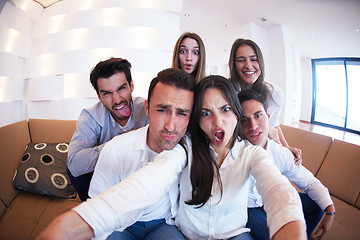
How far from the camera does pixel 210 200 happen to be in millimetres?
828

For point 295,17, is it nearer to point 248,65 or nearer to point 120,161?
point 248,65

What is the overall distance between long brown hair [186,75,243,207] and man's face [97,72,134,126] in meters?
0.69

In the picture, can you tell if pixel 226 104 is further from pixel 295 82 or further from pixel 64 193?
pixel 295 82

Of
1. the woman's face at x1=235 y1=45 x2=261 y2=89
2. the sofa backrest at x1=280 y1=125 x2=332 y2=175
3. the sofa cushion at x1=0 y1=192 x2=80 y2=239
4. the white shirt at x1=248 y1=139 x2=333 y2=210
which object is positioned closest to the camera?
the white shirt at x1=248 y1=139 x2=333 y2=210

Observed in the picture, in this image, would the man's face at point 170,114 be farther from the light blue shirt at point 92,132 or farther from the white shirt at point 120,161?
the light blue shirt at point 92,132

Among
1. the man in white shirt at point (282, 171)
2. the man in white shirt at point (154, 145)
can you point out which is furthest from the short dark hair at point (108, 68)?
the man in white shirt at point (282, 171)

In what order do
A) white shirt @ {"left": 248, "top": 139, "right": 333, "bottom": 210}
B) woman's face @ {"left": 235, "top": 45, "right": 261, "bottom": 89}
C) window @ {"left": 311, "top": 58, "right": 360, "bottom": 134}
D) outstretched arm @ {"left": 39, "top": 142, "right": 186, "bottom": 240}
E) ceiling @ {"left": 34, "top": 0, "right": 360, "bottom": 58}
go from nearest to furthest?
outstretched arm @ {"left": 39, "top": 142, "right": 186, "bottom": 240} → white shirt @ {"left": 248, "top": 139, "right": 333, "bottom": 210} → woman's face @ {"left": 235, "top": 45, "right": 261, "bottom": 89} → ceiling @ {"left": 34, "top": 0, "right": 360, "bottom": 58} → window @ {"left": 311, "top": 58, "right": 360, "bottom": 134}

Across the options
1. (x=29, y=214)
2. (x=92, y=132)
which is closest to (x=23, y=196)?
(x=29, y=214)

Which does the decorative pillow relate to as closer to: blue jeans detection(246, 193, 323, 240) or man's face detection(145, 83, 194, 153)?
man's face detection(145, 83, 194, 153)

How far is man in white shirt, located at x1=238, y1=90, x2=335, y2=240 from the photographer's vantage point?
3.28 ft

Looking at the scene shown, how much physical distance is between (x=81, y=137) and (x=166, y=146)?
92 centimetres

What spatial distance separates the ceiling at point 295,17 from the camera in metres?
3.45

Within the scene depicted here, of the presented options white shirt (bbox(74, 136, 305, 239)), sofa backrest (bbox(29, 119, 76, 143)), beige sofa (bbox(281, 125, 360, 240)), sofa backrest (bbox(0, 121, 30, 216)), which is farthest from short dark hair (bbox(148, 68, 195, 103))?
sofa backrest (bbox(0, 121, 30, 216))

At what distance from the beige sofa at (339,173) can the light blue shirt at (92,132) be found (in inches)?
79.1
